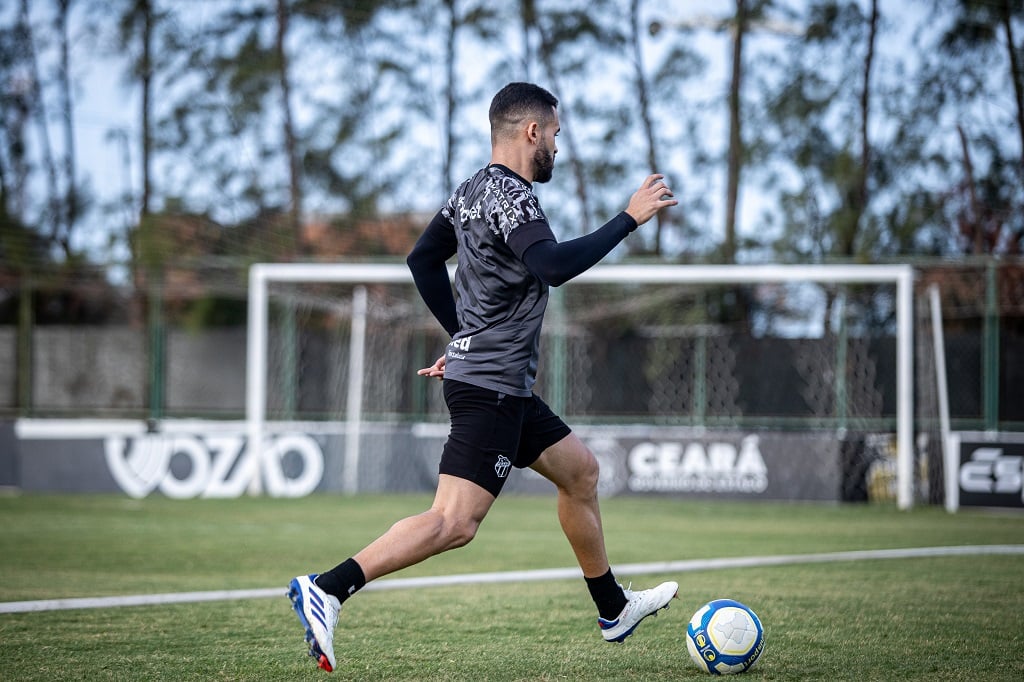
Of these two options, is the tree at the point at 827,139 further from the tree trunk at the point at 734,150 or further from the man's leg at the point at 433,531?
the man's leg at the point at 433,531

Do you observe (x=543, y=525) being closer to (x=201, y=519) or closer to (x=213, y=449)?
(x=201, y=519)

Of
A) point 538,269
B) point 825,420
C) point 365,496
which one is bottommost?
point 365,496

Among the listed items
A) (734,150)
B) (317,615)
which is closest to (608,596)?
(317,615)

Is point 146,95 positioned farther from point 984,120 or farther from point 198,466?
point 984,120

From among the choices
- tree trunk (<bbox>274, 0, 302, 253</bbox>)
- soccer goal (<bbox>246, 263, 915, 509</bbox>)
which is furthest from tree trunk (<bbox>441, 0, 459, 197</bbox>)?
soccer goal (<bbox>246, 263, 915, 509</bbox>)

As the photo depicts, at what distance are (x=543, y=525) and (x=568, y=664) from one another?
7.10 m

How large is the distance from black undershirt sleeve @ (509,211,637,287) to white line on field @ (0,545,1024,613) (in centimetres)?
323

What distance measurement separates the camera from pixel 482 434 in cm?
422

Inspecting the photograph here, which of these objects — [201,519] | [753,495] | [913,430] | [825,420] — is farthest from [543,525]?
[825,420]

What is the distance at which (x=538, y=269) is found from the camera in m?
4.00

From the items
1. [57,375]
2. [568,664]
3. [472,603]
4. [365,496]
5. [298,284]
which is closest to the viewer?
[568,664]

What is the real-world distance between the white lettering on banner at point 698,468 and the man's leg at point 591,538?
34.6 ft

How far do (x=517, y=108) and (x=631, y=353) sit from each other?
540 inches

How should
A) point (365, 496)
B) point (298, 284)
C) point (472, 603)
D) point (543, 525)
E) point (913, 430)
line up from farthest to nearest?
point (298, 284)
point (365, 496)
point (913, 430)
point (543, 525)
point (472, 603)
